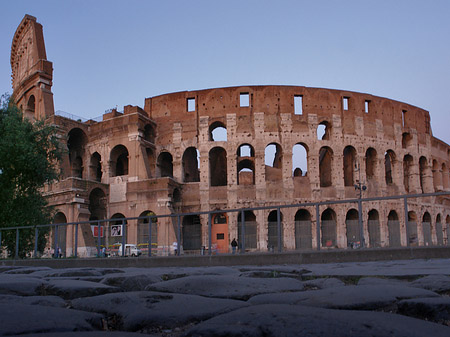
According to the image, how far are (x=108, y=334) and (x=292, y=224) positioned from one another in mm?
21239

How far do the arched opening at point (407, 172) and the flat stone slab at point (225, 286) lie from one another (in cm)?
3455

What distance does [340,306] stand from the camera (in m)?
2.14

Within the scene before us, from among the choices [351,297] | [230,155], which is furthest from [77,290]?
[230,155]

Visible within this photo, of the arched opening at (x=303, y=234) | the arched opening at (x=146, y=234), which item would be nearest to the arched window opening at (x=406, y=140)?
the arched opening at (x=303, y=234)

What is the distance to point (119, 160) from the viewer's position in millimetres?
35094

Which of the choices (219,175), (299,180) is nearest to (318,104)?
(299,180)

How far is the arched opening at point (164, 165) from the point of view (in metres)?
32.4

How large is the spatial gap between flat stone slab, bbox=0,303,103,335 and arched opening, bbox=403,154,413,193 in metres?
36.0

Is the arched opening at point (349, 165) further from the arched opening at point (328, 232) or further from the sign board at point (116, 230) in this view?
the sign board at point (116, 230)

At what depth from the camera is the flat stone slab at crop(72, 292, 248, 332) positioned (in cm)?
200

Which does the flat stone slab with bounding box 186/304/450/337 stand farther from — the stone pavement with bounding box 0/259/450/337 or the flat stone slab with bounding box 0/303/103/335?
the flat stone slab with bounding box 0/303/103/335

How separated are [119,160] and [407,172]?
73.8 ft

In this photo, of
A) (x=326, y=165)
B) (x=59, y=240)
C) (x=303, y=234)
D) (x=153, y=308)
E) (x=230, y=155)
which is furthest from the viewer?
(x=326, y=165)

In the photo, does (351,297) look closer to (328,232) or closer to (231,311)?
(231,311)
